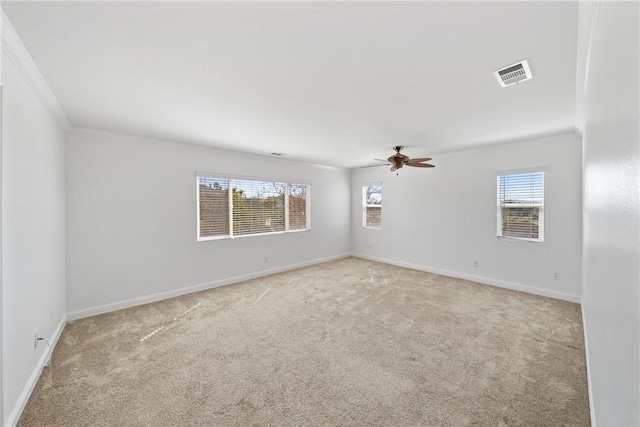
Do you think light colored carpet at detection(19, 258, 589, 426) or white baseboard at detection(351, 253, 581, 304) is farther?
white baseboard at detection(351, 253, 581, 304)

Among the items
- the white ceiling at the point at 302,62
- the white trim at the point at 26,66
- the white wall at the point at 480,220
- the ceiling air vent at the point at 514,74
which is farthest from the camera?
the white wall at the point at 480,220

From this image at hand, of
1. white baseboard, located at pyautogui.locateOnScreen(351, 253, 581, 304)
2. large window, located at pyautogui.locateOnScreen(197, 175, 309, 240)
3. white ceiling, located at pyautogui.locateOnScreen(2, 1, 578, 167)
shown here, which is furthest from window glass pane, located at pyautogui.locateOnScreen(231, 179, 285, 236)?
white baseboard, located at pyautogui.locateOnScreen(351, 253, 581, 304)

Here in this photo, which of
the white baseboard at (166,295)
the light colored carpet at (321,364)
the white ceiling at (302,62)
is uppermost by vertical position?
the white ceiling at (302,62)

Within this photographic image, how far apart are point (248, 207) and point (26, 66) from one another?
3.50 m

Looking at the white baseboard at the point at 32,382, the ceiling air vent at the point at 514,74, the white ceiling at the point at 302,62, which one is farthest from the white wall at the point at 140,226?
the ceiling air vent at the point at 514,74

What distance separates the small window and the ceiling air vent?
4.39m

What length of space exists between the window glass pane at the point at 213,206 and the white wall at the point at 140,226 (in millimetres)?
156

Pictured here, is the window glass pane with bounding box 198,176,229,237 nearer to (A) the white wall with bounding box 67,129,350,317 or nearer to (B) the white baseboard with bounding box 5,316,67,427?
(A) the white wall with bounding box 67,129,350,317

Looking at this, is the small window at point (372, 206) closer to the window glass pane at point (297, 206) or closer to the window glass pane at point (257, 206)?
the window glass pane at point (297, 206)

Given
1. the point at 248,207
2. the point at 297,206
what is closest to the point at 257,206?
the point at 248,207

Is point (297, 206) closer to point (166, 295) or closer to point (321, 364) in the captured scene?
point (166, 295)

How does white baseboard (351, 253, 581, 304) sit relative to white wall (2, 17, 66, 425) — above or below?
below

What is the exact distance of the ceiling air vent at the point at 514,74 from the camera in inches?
77.9

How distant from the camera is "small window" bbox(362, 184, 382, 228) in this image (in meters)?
6.68
